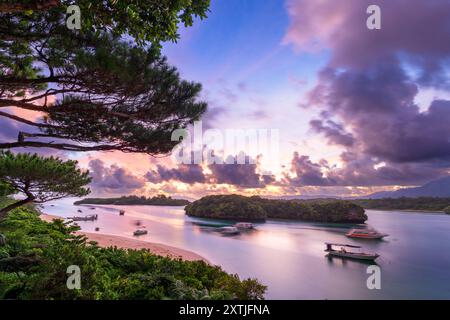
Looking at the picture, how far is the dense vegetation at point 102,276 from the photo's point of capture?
16.6 ft

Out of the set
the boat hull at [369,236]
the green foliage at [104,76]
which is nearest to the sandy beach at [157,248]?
the green foliage at [104,76]

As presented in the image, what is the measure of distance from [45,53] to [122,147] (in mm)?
2918

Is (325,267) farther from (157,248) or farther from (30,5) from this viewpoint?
(30,5)

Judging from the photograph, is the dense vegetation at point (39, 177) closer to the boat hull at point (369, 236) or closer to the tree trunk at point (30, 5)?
the tree trunk at point (30, 5)

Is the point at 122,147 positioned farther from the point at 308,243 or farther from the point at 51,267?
the point at 308,243

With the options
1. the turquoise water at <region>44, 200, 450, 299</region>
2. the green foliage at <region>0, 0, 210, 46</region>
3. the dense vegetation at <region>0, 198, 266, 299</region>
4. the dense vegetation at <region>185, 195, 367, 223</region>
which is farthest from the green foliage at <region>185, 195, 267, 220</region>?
the green foliage at <region>0, 0, 210, 46</region>

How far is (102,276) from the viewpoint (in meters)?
6.88

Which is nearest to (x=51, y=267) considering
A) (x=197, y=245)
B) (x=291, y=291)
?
(x=291, y=291)

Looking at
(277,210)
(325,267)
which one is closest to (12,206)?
(325,267)

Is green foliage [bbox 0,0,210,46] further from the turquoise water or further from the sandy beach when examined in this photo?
the sandy beach

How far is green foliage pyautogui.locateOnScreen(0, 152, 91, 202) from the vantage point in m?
7.35

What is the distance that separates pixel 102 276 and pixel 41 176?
3423 millimetres

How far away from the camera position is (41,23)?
214 inches

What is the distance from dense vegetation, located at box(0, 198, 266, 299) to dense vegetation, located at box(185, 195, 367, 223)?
2516 inches
